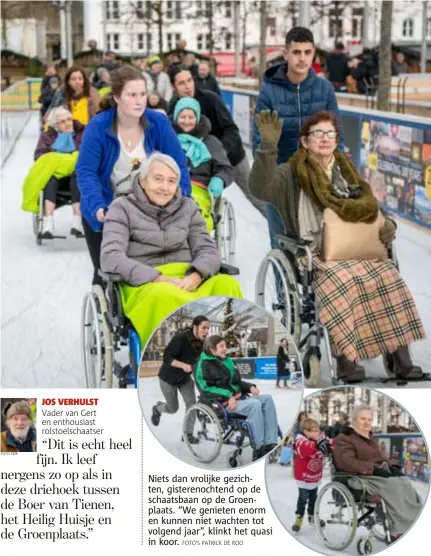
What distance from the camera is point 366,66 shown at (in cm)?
764

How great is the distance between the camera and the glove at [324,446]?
3.86 metres

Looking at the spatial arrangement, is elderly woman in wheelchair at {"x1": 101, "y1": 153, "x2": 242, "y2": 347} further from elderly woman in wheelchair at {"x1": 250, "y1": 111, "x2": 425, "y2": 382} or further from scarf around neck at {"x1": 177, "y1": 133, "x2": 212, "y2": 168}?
scarf around neck at {"x1": 177, "y1": 133, "x2": 212, "y2": 168}

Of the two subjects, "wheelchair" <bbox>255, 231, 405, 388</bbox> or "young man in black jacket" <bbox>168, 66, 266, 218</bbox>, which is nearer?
"wheelchair" <bbox>255, 231, 405, 388</bbox>

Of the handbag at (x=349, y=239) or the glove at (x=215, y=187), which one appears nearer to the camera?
the handbag at (x=349, y=239)

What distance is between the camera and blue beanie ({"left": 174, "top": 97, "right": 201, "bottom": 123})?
6344mm

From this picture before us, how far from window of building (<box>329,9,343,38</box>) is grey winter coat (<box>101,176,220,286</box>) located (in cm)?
139

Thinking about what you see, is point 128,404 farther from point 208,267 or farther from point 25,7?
point 25,7

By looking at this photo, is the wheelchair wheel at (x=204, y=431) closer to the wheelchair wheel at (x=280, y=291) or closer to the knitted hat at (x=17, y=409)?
the knitted hat at (x=17, y=409)

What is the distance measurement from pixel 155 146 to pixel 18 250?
1.63 metres

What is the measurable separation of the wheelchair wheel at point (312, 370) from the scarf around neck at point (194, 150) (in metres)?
2.21

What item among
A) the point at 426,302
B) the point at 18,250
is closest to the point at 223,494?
the point at 426,302

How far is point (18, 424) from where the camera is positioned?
12.9 ft

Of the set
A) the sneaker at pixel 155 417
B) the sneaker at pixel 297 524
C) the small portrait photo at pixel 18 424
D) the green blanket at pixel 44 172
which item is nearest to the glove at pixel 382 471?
the sneaker at pixel 297 524

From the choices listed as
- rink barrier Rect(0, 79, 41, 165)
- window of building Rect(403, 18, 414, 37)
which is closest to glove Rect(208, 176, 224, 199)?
window of building Rect(403, 18, 414, 37)
